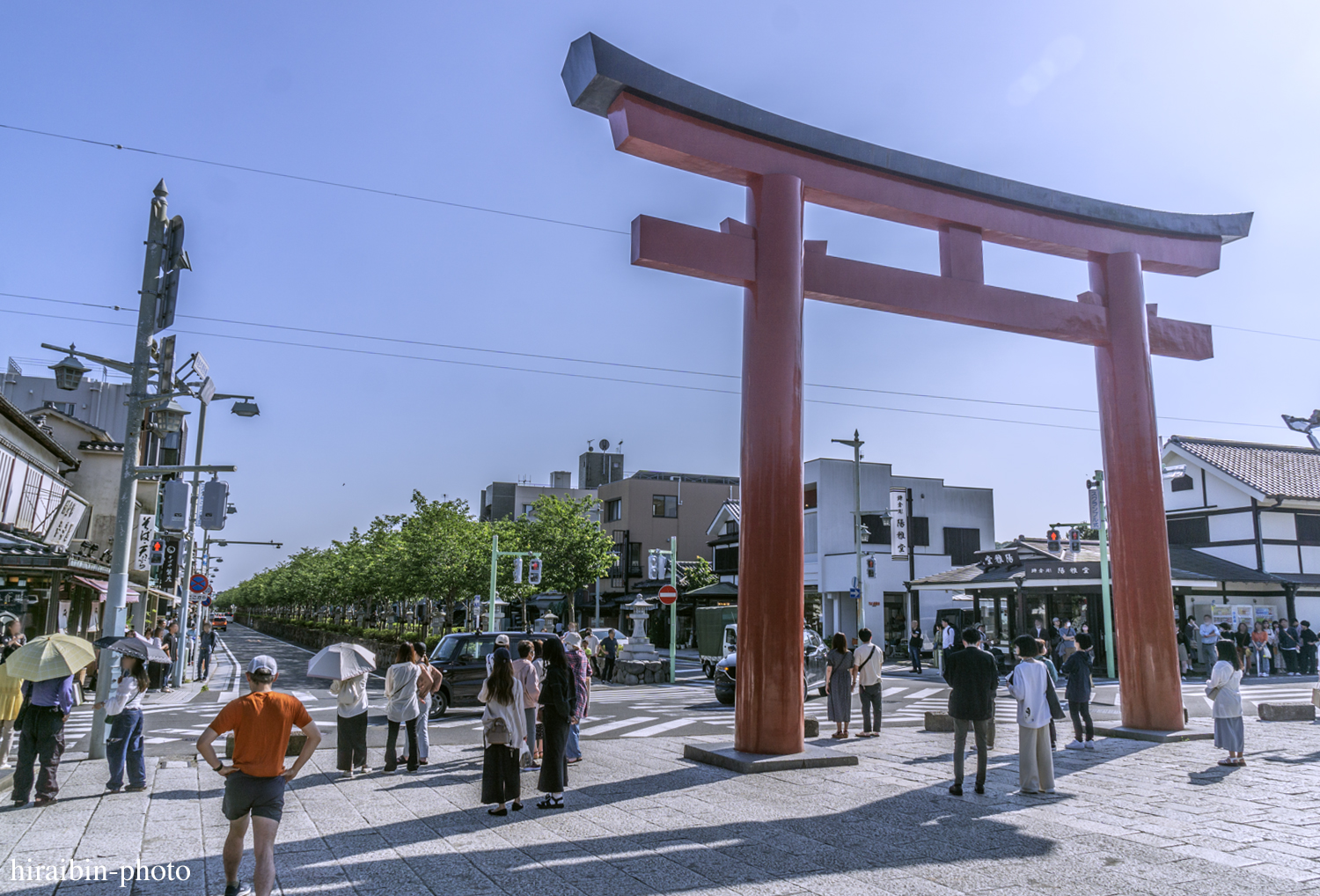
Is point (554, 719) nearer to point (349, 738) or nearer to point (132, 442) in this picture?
point (349, 738)

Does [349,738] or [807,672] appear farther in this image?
[807,672]

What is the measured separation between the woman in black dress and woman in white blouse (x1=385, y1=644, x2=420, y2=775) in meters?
2.90

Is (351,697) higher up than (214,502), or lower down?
lower down

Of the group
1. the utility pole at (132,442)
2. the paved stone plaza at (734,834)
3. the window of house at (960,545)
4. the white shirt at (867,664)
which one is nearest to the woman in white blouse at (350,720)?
the paved stone plaza at (734,834)

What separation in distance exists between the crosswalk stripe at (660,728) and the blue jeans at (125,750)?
7485 mm

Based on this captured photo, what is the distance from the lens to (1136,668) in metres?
13.0

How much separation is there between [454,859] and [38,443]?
2257 centimetres

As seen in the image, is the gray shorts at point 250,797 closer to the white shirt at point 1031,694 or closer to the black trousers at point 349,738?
the black trousers at point 349,738

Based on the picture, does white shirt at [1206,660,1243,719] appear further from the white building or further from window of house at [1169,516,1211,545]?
window of house at [1169,516,1211,545]

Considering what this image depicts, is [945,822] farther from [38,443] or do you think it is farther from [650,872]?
[38,443]

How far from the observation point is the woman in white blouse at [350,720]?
34.5ft

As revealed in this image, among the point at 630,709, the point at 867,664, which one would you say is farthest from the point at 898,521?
the point at 867,664

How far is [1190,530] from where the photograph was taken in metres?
33.1

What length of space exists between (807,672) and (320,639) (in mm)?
36090
